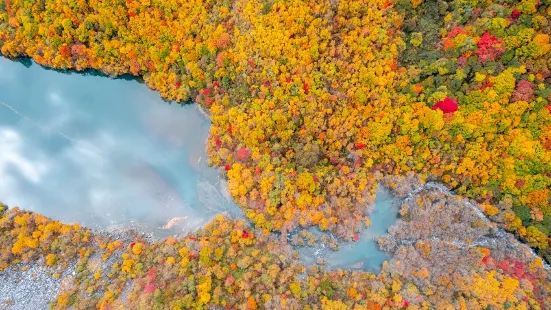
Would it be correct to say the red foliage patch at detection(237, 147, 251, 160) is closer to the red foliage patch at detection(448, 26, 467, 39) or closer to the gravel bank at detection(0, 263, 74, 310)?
the gravel bank at detection(0, 263, 74, 310)

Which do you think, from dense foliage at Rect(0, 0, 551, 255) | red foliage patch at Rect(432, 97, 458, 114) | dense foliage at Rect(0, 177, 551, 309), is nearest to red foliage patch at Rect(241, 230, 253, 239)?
dense foliage at Rect(0, 177, 551, 309)

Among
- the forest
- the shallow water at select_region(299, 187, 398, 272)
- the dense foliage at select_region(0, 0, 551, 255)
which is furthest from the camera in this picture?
the shallow water at select_region(299, 187, 398, 272)

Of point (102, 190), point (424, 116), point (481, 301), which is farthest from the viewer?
point (102, 190)

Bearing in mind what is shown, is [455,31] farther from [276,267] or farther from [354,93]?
[276,267]

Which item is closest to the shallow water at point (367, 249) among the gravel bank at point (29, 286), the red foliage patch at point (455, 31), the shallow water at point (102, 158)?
the shallow water at point (102, 158)

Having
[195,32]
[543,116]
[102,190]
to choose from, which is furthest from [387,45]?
[102,190]

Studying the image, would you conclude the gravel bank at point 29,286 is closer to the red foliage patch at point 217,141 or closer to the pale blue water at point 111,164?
the pale blue water at point 111,164

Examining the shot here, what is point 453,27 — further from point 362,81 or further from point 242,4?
point 242,4
